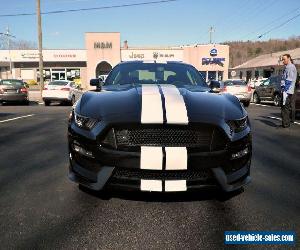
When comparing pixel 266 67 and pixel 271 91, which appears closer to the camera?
pixel 271 91

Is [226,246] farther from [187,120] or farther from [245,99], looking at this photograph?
[245,99]

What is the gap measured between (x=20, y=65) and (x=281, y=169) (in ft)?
170

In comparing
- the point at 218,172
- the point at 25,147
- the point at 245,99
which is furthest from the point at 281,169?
the point at 245,99

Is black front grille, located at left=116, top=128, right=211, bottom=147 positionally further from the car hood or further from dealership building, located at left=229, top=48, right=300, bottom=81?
dealership building, located at left=229, top=48, right=300, bottom=81

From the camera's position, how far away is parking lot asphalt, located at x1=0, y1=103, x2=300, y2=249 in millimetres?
2746

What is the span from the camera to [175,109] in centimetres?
319

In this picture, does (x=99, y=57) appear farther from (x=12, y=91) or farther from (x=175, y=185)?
(x=175, y=185)

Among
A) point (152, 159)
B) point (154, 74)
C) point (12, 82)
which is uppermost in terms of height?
point (154, 74)

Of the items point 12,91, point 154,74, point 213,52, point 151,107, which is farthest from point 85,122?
point 213,52

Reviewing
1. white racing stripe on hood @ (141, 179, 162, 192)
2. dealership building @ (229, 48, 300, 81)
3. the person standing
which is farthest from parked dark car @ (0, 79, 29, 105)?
dealership building @ (229, 48, 300, 81)

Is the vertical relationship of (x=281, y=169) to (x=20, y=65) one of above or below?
below

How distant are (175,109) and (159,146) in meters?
0.41

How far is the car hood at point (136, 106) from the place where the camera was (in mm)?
3146

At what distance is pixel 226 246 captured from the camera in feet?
8.75
